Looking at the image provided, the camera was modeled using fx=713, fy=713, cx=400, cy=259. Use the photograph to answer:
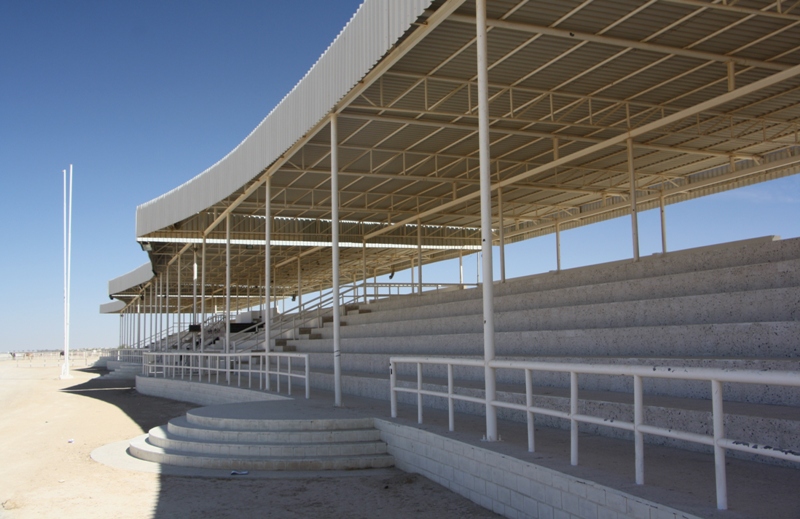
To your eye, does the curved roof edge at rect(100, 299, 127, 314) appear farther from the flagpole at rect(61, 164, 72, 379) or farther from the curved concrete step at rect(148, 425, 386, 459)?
the curved concrete step at rect(148, 425, 386, 459)

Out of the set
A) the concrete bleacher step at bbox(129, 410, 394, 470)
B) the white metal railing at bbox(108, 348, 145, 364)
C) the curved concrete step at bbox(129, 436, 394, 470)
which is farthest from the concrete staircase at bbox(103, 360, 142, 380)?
the curved concrete step at bbox(129, 436, 394, 470)

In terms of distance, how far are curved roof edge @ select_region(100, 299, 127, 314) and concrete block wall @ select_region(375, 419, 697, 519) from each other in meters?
61.9

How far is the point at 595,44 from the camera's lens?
13039 millimetres

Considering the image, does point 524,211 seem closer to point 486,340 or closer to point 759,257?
point 759,257

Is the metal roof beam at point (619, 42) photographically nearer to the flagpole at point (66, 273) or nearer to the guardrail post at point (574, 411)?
the guardrail post at point (574, 411)

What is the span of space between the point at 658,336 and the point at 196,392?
15946 mm

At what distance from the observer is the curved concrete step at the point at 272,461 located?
33.4ft

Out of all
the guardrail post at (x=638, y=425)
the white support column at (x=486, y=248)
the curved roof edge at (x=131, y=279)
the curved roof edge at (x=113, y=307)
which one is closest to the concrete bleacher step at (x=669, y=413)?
the white support column at (x=486, y=248)

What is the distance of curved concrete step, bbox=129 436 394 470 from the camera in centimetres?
1019

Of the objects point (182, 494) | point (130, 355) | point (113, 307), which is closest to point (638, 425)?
point (182, 494)

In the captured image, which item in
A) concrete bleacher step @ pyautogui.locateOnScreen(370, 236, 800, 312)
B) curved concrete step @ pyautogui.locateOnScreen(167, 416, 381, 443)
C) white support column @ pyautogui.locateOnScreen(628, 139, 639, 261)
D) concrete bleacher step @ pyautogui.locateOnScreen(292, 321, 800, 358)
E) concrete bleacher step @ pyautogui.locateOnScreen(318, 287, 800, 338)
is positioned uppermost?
white support column @ pyautogui.locateOnScreen(628, 139, 639, 261)

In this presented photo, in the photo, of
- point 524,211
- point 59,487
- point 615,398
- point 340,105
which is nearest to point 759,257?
point 615,398

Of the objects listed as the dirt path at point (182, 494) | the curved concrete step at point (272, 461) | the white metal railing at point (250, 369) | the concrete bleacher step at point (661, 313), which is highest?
the concrete bleacher step at point (661, 313)

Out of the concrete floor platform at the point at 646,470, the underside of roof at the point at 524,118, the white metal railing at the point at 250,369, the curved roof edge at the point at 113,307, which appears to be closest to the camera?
the concrete floor platform at the point at 646,470
